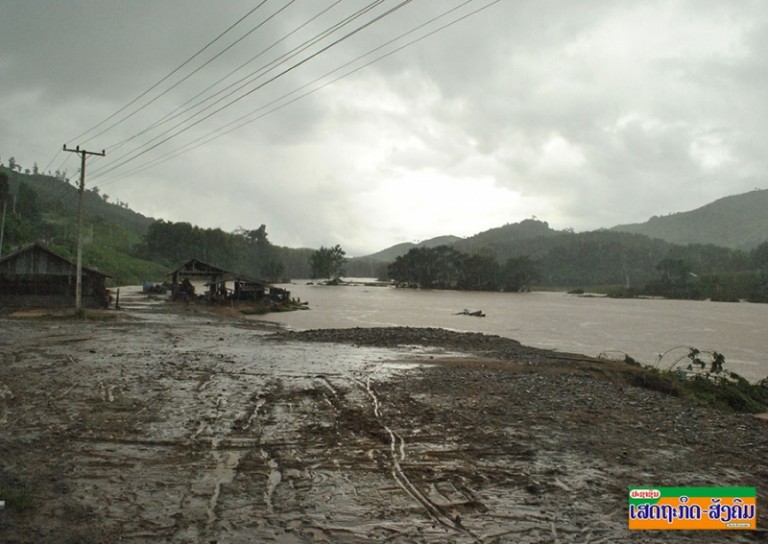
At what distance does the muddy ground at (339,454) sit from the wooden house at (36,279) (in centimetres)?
2221

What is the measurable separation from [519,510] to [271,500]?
2614mm

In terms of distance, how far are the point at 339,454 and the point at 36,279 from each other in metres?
33.3

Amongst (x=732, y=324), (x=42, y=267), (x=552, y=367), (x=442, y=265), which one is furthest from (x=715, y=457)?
(x=442, y=265)

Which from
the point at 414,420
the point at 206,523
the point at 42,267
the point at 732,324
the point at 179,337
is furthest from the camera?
the point at 732,324

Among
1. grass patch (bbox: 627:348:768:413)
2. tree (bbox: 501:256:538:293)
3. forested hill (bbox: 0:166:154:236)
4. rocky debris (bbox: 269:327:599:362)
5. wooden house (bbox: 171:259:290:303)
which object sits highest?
forested hill (bbox: 0:166:154:236)

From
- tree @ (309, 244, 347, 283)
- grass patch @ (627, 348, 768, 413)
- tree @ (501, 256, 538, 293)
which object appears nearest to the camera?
grass patch @ (627, 348, 768, 413)

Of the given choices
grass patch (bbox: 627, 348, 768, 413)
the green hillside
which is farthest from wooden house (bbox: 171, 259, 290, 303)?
grass patch (bbox: 627, 348, 768, 413)

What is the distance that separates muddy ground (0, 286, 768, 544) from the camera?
15.0 ft

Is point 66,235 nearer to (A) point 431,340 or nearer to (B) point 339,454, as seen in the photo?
(A) point 431,340

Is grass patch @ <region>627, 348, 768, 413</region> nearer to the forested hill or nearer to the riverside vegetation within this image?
the riverside vegetation

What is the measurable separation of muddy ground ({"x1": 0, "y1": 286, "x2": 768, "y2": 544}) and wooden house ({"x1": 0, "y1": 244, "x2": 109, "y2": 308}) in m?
22.2

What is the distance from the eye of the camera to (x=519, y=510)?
4.99 m

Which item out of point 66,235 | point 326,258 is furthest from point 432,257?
point 66,235

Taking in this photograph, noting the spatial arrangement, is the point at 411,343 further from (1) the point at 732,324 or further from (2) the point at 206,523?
(1) the point at 732,324
